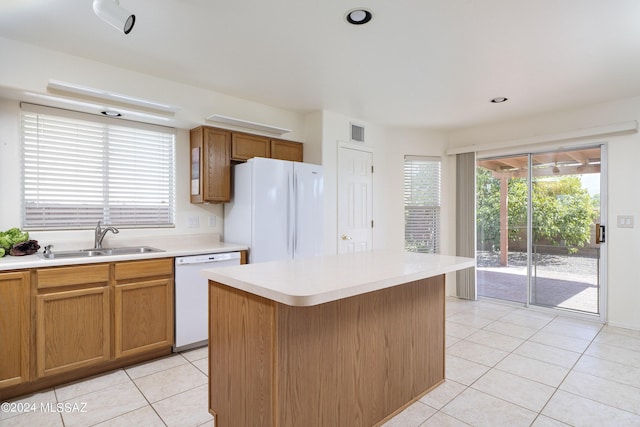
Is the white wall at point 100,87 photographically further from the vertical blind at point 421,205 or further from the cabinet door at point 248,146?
the vertical blind at point 421,205

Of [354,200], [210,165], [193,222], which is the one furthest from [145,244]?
[354,200]

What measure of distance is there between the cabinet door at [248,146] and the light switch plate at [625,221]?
396 cm

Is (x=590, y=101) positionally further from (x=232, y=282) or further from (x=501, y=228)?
(x=232, y=282)

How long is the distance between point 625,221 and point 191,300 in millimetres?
4582

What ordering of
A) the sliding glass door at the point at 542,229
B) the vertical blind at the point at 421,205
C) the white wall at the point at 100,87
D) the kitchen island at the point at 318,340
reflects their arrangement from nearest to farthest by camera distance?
the kitchen island at the point at 318,340, the white wall at the point at 100,87, the sliding glass door at the point at 542,229, the vertical blind at the point at 421,205

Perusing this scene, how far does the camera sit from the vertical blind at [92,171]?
271cm

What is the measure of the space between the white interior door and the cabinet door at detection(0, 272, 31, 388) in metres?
2.99

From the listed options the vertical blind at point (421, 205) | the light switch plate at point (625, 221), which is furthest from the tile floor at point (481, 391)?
the vertical blind at point (421, 205)

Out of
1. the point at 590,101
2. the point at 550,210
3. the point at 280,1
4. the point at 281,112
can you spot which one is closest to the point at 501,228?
the point at 550,210

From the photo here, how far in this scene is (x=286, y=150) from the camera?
398 centimetres

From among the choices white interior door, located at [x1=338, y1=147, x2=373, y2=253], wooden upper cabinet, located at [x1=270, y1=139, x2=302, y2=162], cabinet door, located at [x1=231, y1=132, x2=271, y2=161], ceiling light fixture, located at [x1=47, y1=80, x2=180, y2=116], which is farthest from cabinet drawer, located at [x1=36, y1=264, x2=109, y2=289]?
white interior door, located at [x1=338, y1=147, x2=373, y2=253]

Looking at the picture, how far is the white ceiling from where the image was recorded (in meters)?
2.05

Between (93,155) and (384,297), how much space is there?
2778 millimetres

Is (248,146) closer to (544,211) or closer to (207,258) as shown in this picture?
(207,258)
